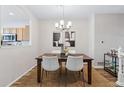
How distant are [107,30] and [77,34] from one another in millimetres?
1621

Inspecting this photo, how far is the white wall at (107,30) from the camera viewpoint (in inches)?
263

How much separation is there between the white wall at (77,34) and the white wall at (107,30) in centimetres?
123

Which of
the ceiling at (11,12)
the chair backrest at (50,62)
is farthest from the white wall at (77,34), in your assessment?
the chair backrest at (50,62)

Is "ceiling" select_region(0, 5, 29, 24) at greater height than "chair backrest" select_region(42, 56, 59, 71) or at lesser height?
greater

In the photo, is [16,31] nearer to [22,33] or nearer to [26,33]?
[22,33]

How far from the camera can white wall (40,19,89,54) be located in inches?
311

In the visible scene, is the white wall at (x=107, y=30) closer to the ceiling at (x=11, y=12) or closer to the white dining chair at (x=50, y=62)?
the ceiling at (x=11, y=12)

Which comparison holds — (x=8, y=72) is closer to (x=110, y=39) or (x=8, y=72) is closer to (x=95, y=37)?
(x=95, y=37)

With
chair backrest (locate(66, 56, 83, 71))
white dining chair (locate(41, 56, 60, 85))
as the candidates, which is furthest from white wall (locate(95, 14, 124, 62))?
white dining chair (locate(41, 56, 60, 85))

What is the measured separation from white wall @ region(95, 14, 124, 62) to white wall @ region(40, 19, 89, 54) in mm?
1231

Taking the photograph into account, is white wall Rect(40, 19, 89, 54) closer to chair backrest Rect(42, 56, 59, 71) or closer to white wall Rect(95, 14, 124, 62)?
white wall Rect(95, 14, 124, 62)

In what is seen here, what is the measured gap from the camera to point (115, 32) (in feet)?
22.0

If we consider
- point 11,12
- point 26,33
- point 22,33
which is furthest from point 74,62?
point 22,33
